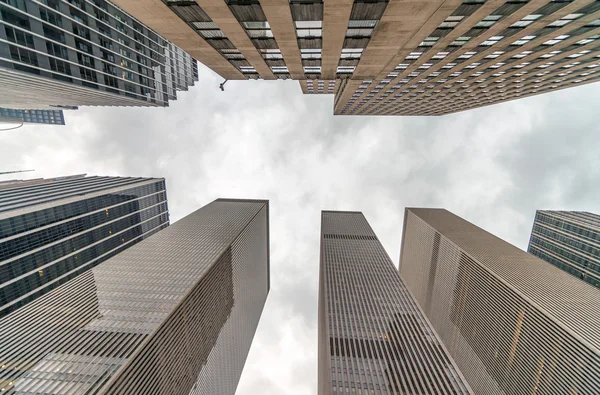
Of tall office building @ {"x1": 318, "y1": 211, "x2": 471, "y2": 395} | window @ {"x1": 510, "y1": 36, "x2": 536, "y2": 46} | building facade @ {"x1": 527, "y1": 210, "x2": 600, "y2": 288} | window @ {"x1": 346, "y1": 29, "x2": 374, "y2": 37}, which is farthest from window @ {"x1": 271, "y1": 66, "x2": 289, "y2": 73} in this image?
building facade @ {"x1": 527, "y1": 210, "x2": 600, "y2": 288}

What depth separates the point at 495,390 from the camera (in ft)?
307

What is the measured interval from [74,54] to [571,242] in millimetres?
205475

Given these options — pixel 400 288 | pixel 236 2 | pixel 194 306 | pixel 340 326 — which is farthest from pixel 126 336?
pixel 400 288

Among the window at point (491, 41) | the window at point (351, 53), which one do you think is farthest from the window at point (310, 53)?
the window at point (491, 41)

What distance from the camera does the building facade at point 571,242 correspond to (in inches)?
4272

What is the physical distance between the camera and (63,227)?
84.8m

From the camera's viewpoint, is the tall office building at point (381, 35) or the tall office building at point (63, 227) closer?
the tall office building at point (381, 35)

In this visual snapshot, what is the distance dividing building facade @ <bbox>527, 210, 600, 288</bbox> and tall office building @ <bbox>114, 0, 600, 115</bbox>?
114546 millimetres

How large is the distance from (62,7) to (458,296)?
17110cm

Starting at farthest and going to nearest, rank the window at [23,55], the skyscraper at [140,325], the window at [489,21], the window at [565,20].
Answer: the skyscraper at [140,325] → the window at [23,55] → the window at [565,20] → the window at [489,21]

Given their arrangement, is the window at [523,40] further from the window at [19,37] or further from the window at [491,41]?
the window at [19,37]

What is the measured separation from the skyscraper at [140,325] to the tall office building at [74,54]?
56.3 m

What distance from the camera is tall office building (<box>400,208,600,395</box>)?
2660 inches

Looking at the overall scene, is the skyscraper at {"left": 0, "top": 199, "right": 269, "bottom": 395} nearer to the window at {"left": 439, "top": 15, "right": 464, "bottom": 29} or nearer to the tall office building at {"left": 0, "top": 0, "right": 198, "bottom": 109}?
the tall office building at {"left": 0, "top": 0, "right": 198, "bottom": 109}
